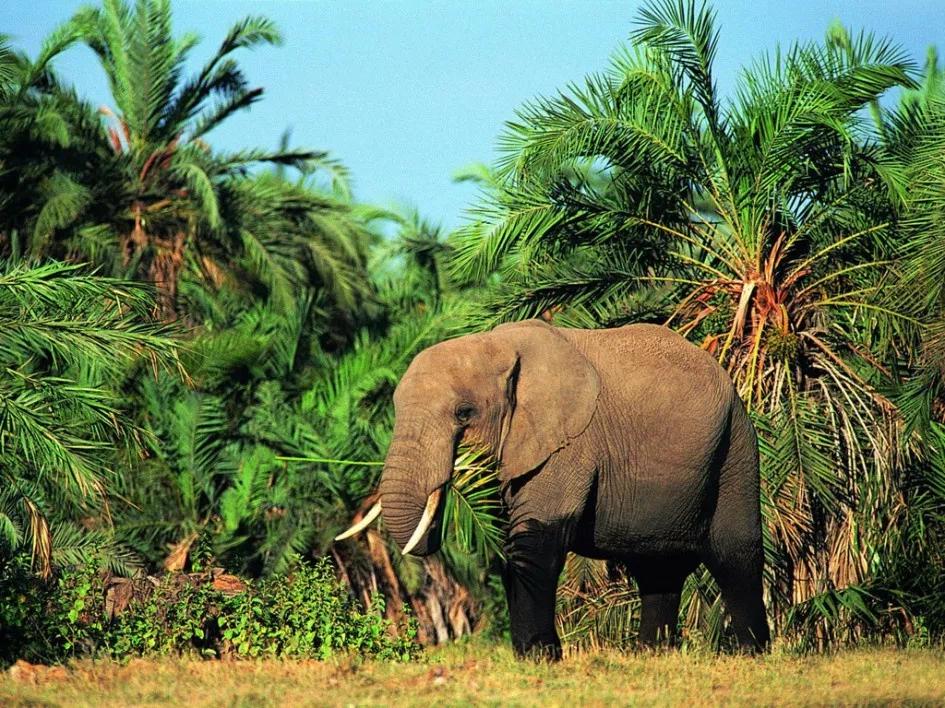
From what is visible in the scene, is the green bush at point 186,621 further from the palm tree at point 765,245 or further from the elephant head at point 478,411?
the palm tree at point 765,245

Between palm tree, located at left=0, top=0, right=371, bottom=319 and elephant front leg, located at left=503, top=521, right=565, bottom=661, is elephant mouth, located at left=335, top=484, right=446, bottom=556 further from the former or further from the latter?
palm tree, located at left=0, top=0, right=371, bottom=319

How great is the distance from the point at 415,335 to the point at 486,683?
11106 millimetres

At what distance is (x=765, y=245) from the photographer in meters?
14.5

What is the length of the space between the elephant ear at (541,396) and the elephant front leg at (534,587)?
0.41 m

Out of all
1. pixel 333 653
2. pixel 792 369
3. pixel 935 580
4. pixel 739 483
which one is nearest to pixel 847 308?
pixel 792 369

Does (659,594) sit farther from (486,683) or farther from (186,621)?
(186,621)

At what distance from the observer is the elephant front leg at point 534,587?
998 cm

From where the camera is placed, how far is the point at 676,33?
14.6 meters

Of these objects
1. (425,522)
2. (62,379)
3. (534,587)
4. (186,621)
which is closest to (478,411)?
(425,522)

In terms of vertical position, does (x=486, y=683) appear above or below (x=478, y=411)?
below

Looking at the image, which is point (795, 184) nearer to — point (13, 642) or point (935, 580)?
point (935, 580)

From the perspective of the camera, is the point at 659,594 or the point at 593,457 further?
the point at 659,594

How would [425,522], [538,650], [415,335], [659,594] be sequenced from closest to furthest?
[425,522] < [538,650] < [659,594] < [415,335]

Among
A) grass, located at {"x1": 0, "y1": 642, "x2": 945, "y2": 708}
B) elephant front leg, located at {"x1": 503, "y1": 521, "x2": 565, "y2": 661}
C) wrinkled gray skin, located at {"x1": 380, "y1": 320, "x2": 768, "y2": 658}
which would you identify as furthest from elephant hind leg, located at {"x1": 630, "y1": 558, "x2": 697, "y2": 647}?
elephant front leg, located at {"x1": 503, "y1": 521, "x2": 565, "y2": 661}
